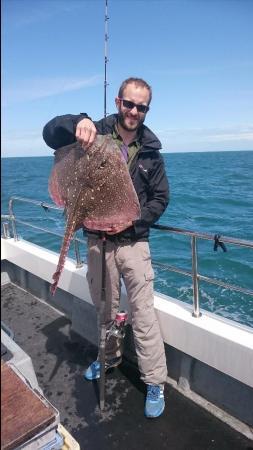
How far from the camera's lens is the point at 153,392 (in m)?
3.12

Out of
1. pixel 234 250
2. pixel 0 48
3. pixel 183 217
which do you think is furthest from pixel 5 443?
pixel 183 217

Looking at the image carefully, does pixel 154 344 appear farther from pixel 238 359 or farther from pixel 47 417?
pixel 47 417

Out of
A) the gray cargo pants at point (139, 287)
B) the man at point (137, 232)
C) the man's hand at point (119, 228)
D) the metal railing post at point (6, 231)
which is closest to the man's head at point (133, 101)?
the man at point (137, 232)

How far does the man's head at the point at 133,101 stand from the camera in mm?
2738

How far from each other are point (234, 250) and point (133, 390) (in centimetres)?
790

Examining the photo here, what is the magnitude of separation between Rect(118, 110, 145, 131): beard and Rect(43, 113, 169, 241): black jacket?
95mm

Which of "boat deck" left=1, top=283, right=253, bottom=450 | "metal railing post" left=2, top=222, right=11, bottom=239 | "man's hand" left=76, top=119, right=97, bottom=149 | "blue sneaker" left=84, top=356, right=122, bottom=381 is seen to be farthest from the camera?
"metal railing post" left=2, top=222, right=11, bottom=239

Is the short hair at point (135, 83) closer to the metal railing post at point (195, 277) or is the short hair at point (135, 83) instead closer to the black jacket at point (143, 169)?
the black jacket at point (143, 169)

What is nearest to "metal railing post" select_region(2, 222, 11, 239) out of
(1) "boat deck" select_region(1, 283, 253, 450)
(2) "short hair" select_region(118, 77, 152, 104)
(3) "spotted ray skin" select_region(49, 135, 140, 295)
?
(1) "boat deck" select_region(1, 283, 253, 450)

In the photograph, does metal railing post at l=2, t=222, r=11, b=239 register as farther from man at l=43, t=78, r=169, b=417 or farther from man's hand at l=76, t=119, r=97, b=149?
man's hand at l=76, t=119, r=97, b=149

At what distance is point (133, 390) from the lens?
3.37 metres

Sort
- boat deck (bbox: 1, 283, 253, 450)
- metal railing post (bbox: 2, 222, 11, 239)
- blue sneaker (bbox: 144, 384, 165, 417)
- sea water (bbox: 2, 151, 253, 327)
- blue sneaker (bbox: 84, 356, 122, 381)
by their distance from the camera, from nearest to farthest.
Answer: boat deck (bbox: 1, 283, 253, 450), blue sneaker (bbox: 144, 384, 165, 417), blue sneaker (bbox: 84, 356, 122, 381), metal railing post (bbox: 2, 222, 11, 239), sea water (bbox: 2, 151, 253, 327)

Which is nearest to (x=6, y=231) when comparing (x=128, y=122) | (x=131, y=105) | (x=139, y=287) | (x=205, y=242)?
(x=139, y=287)

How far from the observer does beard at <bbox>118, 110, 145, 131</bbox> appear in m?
2.81
